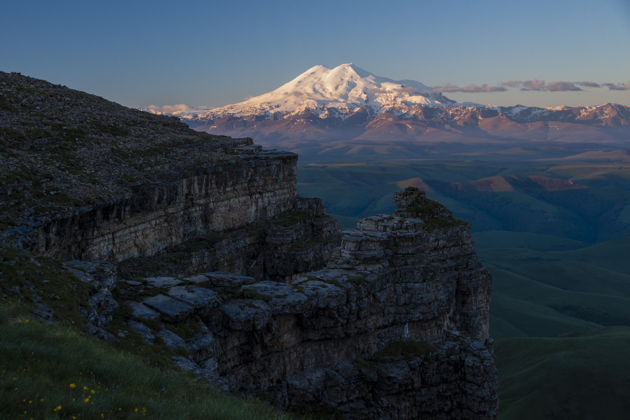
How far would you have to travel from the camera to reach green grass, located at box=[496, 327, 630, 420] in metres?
54.2

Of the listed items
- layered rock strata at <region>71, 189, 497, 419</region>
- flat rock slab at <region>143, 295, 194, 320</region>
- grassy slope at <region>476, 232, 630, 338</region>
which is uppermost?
flat rock slab at <region>143, 295, 194, 320</region>

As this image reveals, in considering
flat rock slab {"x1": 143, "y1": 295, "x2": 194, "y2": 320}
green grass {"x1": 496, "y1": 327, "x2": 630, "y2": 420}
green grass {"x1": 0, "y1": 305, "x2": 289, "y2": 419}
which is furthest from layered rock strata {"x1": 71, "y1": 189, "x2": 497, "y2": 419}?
green grass {"x1": 496, "y1": 327, "x2": 630, "y2": 420}

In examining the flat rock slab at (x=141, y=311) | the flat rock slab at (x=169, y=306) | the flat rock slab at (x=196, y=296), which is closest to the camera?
the flat rock slab at (x=141, y=311)

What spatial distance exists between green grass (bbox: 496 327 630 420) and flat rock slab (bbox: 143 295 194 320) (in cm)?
4137

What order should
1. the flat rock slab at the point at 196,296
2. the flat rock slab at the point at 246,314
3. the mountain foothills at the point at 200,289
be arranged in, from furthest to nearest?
the flat rock slab at the point at 246,314, the flat rock slab at the point at 196,296, the mountain foothills at the point at 200,289

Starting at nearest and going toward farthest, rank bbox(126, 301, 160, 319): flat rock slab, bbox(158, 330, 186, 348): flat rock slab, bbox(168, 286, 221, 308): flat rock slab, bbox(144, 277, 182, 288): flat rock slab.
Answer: bbox(158, 330, 186, 348): flat rock slab → bbox(126, 301, 160, 319): flat rock slab → bbox(168, 286, 221, 308): flat rock slab → bbox(144, 277, 182, 288): flat rock slab

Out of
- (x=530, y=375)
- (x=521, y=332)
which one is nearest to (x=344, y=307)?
(x=530, y=375)

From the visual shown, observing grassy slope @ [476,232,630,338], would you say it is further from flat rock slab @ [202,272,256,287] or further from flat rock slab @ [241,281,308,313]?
flat rock slab @ [202,272,256,287]

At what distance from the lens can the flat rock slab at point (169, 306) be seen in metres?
22.3

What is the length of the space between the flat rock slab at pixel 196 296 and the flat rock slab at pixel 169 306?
329 millimetres

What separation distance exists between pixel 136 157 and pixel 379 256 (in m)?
21.7

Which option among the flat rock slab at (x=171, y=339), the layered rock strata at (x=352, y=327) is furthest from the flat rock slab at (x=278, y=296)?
the flat rock slab at (x=171, y=339)

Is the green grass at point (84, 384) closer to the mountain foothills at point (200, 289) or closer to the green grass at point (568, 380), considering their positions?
the mountain foothills at point (200, 289)

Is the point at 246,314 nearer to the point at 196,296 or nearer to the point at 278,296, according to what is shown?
the point at 196,296
